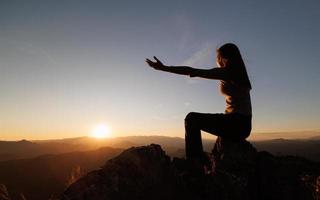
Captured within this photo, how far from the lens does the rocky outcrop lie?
4.45 m

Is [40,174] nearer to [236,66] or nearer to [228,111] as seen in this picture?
[228,111]

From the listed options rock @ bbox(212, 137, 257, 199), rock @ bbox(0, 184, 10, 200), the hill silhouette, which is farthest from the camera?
the hill silhouette

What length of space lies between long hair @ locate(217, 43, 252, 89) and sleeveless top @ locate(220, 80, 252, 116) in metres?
0.11

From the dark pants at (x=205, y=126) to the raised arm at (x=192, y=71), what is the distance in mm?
722

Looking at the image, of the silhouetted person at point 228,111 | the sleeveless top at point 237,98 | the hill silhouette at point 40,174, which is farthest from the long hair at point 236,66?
the hill silhouette at point 40,174

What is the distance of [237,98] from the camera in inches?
227

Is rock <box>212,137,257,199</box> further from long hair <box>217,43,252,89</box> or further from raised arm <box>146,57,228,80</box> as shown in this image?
raised arm <box>146,57,228,80</box>

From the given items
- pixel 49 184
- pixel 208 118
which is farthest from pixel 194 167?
pixel 49 184

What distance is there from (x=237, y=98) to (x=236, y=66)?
578 mm

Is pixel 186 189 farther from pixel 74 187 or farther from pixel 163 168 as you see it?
pixel 74 187

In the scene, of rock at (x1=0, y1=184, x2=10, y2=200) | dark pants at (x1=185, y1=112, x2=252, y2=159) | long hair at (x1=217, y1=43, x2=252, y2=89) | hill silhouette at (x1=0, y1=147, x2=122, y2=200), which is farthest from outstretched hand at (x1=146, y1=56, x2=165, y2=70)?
hill silhouette at (x1=0, y1=147, x2=122, y2=200)

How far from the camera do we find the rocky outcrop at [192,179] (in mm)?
4445

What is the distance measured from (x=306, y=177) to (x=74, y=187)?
12.1 ft

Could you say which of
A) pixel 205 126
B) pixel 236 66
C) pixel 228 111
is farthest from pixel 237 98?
pixel 205 126
